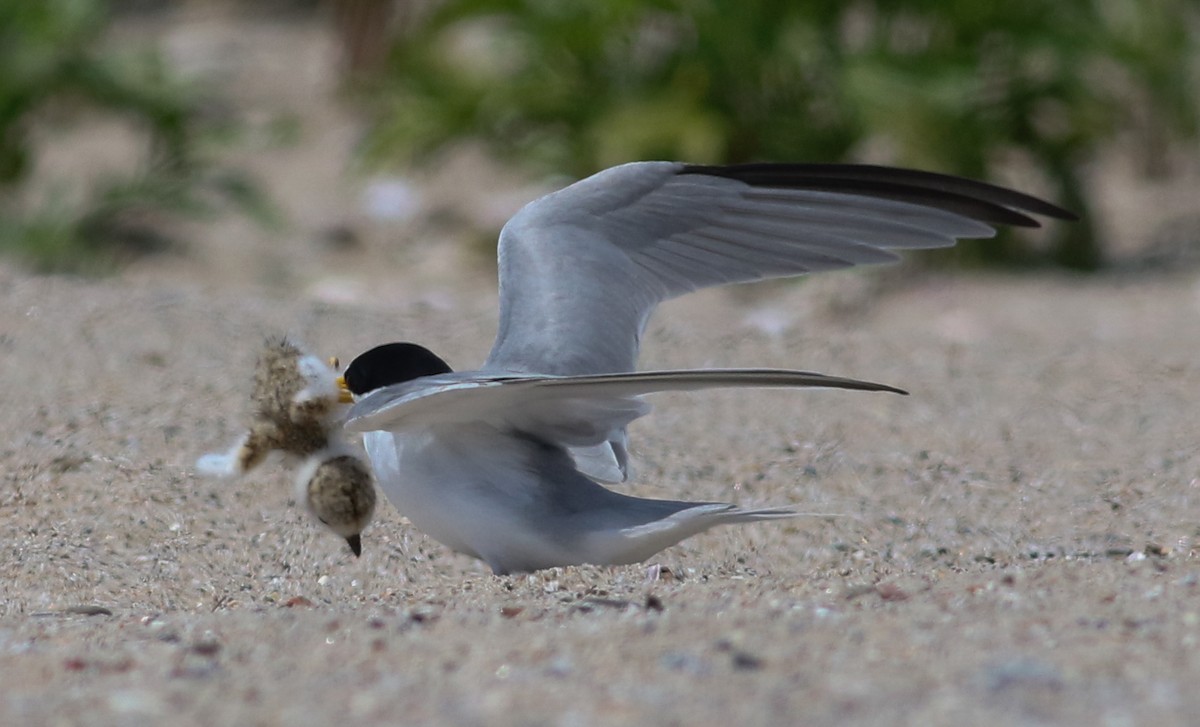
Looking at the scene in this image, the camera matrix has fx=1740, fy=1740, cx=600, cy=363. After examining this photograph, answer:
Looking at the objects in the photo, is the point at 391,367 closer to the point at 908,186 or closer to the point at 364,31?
the point at 908,186

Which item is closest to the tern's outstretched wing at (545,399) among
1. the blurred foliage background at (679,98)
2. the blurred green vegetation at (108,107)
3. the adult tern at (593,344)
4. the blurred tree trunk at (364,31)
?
the adult tern at (593,344)

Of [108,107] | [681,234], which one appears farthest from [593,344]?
[108,107]

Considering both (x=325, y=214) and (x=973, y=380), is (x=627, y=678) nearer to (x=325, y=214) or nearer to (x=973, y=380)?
(x=973, y=380)

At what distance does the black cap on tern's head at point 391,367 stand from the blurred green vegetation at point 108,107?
14.3 ft

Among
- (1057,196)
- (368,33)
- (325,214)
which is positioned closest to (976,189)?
(1057,196)

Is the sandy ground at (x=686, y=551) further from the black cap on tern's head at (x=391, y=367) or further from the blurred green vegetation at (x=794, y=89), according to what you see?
the blurred green vegetation at (x=794, y=89)

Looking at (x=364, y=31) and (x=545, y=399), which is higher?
(x=364, y=31)

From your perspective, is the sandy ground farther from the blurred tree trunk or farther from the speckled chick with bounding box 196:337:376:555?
the blurred tree trunk

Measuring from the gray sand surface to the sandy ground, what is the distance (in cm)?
1

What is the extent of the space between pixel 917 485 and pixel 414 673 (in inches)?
77.0

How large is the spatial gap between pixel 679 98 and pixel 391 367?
4667 millimetres

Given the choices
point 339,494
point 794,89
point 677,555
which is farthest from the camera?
point 794,89

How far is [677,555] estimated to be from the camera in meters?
3.68

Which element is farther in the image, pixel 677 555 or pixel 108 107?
pixel 108 107
